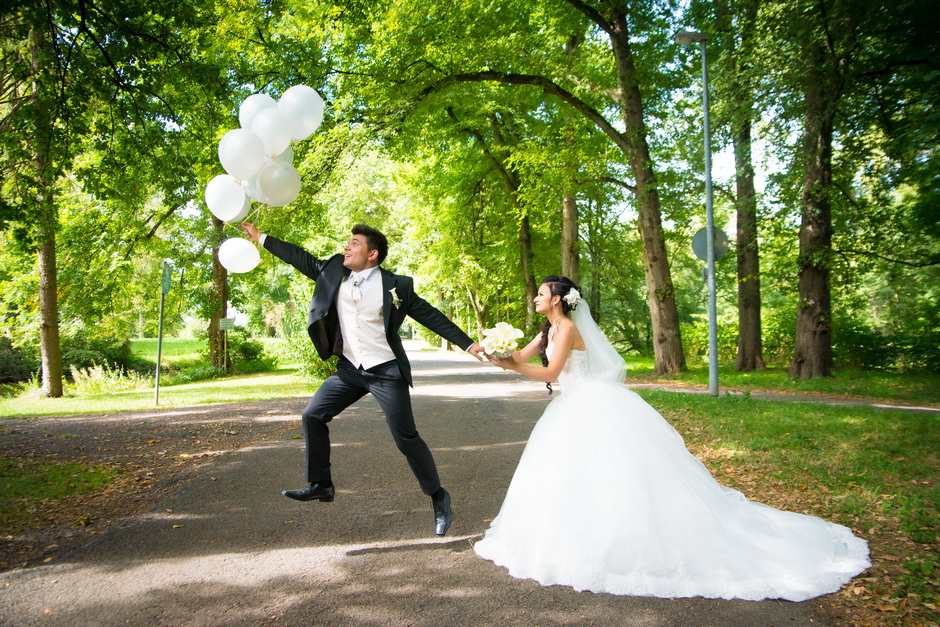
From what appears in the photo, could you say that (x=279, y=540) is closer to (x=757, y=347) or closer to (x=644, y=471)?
(x=644, y=471)

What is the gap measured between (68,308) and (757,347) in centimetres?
2224

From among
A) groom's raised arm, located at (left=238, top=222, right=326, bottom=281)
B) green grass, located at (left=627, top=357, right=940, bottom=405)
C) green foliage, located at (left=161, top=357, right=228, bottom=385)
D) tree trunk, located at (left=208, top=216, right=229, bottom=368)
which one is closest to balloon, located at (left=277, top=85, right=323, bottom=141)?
groom's raised arm, located at (left=238, top=222, right=326, bottom=281)

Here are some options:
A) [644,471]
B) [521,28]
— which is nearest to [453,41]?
[521,28]

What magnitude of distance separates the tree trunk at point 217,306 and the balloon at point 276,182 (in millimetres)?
20012

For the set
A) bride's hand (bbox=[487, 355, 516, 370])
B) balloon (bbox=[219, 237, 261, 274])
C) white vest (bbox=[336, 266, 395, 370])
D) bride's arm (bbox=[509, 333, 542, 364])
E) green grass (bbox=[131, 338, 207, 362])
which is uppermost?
balloon (bbox=[219, 237, 261, 274])

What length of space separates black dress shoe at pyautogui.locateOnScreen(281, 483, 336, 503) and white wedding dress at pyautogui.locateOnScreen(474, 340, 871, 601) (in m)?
1.36

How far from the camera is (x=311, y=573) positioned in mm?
3902

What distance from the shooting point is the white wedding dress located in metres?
3.75

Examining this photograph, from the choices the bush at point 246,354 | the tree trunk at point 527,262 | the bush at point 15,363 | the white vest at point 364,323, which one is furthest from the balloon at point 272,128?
the bush at point 246,354

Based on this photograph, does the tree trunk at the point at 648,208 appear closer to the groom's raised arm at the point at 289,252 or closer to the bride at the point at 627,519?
the bride at the point at 627,519

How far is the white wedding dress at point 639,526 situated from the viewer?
3.75 metres

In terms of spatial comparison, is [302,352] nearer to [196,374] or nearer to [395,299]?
[196,374]

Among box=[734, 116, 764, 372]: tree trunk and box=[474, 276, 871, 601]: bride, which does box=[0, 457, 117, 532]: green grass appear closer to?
box=[474, 276, 871, 601]: bride

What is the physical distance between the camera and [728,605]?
3.48m
